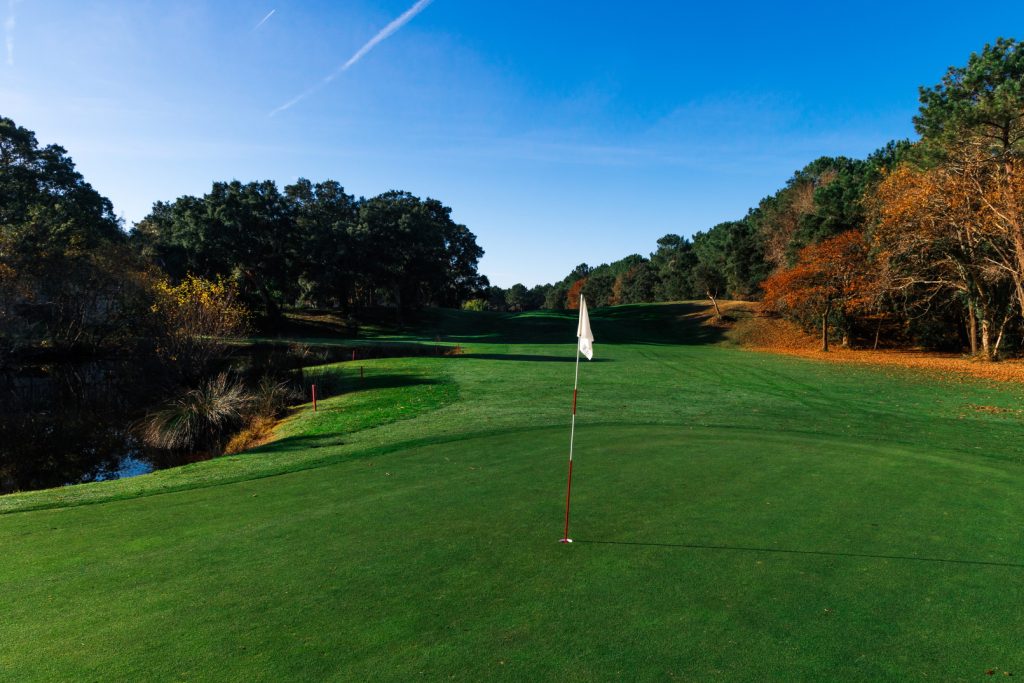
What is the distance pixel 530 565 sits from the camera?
16.4ft

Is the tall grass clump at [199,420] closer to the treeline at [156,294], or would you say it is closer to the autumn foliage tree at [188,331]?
the treeline at [156,294]

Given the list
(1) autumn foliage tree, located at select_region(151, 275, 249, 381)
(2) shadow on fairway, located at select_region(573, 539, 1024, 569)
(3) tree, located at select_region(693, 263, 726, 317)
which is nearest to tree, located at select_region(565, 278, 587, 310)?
(3) tree, located at select_region(693, 263, 726, 317)

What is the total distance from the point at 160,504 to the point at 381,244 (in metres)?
47.8

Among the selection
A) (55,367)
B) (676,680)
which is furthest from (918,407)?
(55,367)

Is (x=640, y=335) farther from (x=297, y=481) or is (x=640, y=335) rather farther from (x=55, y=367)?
(x=297, y=481)

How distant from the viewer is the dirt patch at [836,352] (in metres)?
26.2

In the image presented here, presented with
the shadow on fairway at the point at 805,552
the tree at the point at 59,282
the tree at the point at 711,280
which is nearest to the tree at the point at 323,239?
the tree at the point at 59,282

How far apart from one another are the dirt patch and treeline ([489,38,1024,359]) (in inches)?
60.8

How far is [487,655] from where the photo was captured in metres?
3.64

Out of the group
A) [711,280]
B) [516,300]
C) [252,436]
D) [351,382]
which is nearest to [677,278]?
[711,280]

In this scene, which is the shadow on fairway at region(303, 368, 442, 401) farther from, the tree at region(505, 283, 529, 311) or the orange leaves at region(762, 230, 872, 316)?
the tree at region(505, 283, 529, 311)

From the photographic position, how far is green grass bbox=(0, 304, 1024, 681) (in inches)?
143

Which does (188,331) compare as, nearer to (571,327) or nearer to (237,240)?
(237,240)

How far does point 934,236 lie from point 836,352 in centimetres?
1204
